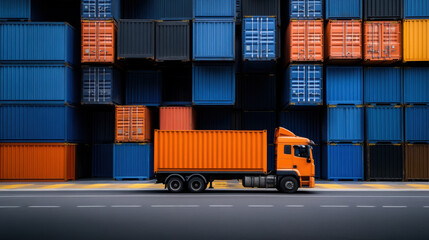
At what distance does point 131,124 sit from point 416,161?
20.5 metres

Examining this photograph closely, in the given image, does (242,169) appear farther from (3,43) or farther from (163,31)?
(3,43)

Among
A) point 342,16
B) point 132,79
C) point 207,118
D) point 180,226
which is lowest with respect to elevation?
point 180,226

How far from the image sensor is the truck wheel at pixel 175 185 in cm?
1945

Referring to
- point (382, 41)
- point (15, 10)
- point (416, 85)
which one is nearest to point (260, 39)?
point (382, 41)

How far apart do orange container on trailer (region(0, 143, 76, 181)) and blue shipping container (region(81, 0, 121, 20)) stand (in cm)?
951

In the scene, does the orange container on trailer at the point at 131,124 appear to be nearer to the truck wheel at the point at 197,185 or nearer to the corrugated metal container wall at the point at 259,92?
the corrugated metal container wall at the point at 259,92

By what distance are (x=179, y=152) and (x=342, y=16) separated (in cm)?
1658

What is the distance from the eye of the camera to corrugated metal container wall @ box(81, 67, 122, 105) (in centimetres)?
2764

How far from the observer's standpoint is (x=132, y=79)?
98.3ft

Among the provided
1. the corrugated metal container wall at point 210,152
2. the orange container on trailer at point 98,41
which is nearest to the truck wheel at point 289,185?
the corrugated metal container wall at point 210,152

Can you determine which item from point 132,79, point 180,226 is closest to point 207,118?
point 132,79

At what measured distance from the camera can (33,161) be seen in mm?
26781

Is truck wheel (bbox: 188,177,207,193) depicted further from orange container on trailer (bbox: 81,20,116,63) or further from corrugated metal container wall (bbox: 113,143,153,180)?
orange container on trailer (bbox: 81,20,116,63)

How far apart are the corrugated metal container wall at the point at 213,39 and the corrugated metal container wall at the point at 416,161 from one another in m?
14.3
